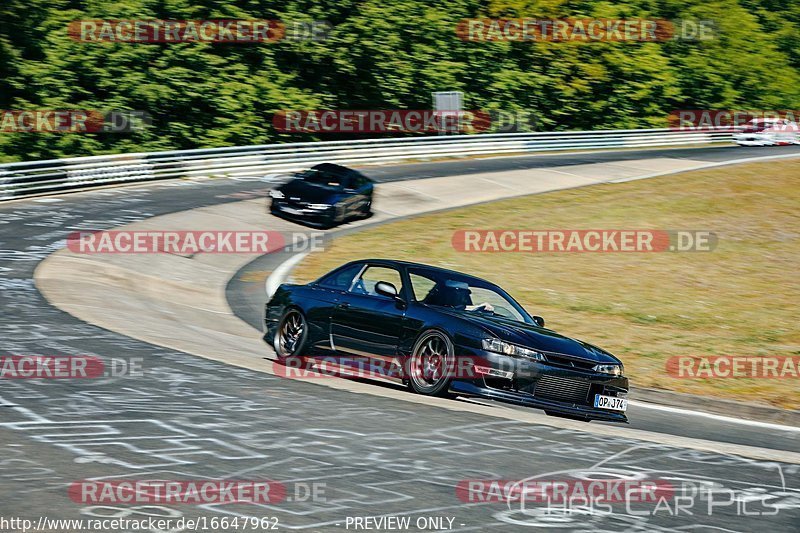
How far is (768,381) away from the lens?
13.8 metres

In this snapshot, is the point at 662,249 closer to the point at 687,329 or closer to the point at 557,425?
the point at 687,329

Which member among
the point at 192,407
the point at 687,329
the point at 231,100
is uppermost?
the point at 231,100

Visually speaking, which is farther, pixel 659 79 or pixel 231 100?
pixel 659 79

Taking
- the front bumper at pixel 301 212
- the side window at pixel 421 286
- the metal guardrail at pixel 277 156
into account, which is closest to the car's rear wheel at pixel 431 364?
the side window at pixel 421 286

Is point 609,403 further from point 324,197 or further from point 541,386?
point 324,197

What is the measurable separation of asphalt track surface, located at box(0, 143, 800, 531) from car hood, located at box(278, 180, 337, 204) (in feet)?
46.2

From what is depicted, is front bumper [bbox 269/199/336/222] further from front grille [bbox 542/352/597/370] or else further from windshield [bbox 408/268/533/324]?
front grille [bbox 542/352/597/370]

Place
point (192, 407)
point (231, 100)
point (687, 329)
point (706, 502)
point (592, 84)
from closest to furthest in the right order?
1. point (706, 502)
2. point (192, 407)
3. point (687, 329)
4. point (231, 100)
5. point (592, 84)

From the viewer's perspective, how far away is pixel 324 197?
83.1 feet

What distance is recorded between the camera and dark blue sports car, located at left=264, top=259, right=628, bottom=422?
9672mm

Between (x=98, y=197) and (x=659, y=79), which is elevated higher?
(x=659, y=79)

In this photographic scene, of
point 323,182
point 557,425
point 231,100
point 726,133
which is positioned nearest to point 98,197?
point 323,182

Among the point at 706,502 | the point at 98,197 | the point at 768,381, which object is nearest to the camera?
the point at 706,502

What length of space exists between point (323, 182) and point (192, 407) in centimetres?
1819
